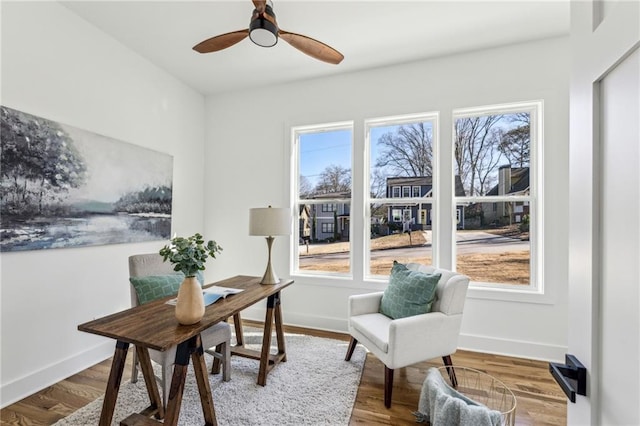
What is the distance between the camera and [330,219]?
11.9ft

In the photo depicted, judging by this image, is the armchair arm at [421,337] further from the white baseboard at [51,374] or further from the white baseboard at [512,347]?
the white baseboard at [51,374]

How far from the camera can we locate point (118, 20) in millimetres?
2586

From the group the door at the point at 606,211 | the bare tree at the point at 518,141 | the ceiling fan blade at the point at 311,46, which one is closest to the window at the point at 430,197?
the bare tree at the point at 518,141

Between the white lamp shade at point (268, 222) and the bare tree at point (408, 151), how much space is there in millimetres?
1421

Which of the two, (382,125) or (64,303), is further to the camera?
(382,125)

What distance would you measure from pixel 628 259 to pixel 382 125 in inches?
119

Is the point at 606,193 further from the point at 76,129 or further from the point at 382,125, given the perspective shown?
the point at 76,129

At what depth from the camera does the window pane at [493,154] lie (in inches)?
116

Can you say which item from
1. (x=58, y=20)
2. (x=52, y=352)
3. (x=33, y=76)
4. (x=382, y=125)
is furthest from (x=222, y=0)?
(x=52, y=352)

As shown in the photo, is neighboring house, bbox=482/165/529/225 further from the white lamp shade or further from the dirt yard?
the white lamp shade

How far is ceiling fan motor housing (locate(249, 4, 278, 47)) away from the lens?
187 cm

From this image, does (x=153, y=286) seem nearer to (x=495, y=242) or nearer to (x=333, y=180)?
(x=333, y=180)

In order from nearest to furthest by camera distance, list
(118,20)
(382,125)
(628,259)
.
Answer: (628,259) < (118,20) < (382,125)

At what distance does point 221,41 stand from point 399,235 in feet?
8.00
